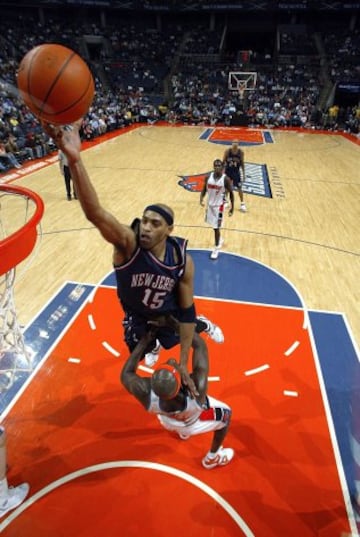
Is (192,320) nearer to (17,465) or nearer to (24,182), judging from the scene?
(17,465)

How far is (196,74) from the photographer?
1142 inches

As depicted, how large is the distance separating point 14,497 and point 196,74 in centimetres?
3124

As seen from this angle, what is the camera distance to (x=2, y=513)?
112 inches

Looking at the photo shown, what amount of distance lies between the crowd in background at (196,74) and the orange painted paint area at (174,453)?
15.6m

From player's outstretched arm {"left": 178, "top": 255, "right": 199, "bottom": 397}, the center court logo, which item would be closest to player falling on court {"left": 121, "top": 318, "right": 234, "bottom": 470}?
player's outstretched arm {"left": 178, "top": 255, "right": 199, "bottom": 397}

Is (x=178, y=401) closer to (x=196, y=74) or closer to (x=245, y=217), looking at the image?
(x=245, y=217)

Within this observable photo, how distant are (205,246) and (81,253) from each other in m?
2.37

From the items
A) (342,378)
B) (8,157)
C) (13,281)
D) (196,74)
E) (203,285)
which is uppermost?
(196,74)

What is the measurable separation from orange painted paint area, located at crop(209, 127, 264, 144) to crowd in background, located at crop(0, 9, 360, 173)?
1.88m

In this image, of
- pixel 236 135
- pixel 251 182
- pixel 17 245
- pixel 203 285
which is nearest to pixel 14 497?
pixel 17 245

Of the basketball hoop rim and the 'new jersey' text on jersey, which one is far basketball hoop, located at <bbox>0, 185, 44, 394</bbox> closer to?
the basketball hoop rim

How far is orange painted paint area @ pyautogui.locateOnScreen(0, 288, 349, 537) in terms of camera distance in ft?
9.32

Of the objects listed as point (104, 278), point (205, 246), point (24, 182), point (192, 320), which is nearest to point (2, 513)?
point (192, 320)

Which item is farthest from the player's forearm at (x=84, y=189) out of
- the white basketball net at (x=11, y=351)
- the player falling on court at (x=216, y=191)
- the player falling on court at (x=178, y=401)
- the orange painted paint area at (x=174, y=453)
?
the player falling on court at (x=216, y=191)
